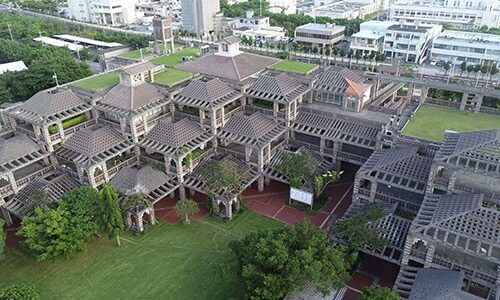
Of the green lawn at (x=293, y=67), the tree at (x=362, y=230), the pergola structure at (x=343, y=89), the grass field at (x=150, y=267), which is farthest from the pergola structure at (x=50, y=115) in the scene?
the tree at (x=362, y=230)

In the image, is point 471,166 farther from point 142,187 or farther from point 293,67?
point 142,187

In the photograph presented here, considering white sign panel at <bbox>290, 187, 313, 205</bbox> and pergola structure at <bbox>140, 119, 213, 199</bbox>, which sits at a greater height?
pergola structure at <bbox>140, 119, 213, 199</bbox>

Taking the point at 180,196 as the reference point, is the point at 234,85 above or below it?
above

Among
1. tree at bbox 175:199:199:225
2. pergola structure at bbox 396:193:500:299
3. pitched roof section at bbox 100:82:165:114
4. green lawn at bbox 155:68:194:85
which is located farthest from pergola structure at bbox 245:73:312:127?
pergola structure at bbox 396:193:500:299

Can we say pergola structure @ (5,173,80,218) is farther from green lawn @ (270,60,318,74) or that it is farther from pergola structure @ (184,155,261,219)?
green lawn @ (270,60,318,74)

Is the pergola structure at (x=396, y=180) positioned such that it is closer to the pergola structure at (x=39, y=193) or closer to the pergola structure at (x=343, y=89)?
A: the pergola structure at (x=343, y=89)

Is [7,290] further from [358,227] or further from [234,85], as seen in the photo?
[234,85]

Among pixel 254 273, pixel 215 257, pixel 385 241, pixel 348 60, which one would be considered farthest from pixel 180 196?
pixel 348 60
